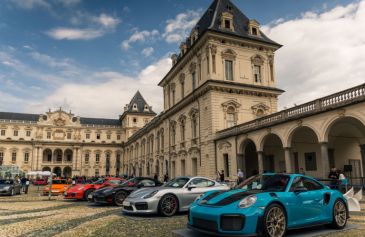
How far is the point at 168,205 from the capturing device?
948 centimetres

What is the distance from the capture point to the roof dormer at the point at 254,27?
30652 mm

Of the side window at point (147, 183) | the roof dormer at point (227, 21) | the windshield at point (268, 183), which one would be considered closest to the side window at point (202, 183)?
the windshield at point (268, 183)

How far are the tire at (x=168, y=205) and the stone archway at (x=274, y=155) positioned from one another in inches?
626

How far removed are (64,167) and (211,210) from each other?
258 feet

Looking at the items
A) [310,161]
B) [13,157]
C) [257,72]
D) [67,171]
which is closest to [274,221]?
[310,161]

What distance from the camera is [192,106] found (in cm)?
3038

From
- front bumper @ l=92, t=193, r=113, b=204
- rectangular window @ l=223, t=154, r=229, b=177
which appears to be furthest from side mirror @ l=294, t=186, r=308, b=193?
rectangular window @ l=223, t=154, r=229, b=177

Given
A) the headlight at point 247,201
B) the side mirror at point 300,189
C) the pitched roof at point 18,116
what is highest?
the pitched roof at point 18,116

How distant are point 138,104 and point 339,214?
75996 millimetres

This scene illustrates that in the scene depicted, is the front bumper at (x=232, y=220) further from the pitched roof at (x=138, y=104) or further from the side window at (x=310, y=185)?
the pitched roof at (x=138, y=104)

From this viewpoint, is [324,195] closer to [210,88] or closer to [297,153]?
[297,153]

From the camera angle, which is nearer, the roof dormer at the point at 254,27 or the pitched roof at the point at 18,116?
the roof dormer at the point at 254,27

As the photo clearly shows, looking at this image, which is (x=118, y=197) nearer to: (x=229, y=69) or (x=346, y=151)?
(x=346, y=151)

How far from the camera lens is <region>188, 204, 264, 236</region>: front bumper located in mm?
5383
